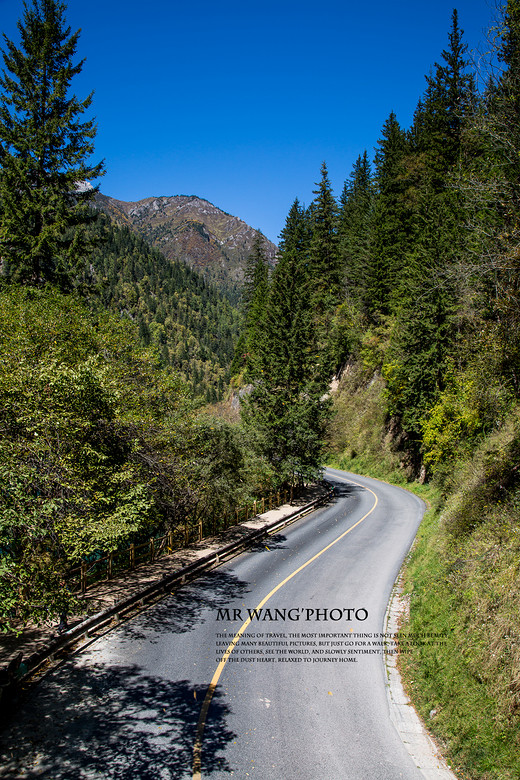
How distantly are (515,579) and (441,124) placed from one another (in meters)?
42.4

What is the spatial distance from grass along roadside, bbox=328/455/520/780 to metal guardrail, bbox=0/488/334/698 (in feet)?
23.0

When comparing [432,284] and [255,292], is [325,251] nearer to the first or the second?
[255,292]

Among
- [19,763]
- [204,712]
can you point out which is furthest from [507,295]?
[19,763]

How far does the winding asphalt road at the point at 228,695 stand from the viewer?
21.6 feet

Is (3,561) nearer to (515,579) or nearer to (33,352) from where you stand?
(33,352)

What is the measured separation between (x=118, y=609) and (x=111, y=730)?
4142 millimetres

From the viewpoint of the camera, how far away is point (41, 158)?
19.9 metres

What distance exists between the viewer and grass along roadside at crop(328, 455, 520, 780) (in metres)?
6.53

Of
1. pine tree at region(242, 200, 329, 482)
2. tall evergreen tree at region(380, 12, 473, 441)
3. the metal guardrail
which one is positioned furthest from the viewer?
tall evergreen tree at region(380, 12, 473, 441)

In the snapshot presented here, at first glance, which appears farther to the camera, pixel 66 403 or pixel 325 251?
pixel 325 251

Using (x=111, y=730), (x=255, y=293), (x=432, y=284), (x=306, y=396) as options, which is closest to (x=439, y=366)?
(x=432, y=284)

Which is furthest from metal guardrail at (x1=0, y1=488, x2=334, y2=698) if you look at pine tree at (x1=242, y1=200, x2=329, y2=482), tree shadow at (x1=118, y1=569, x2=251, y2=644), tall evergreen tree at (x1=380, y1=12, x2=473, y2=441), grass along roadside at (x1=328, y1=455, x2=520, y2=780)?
tall evergreen tree at (x1=380, y1=12, x2=473, y2=441)

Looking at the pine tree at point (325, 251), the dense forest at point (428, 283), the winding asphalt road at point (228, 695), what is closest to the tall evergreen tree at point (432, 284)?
the dense forest at point (428, 283)

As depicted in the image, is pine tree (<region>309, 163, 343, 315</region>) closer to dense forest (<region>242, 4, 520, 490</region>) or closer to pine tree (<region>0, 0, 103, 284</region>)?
dense forest (<region>242, 4, 520, 490</region>)
